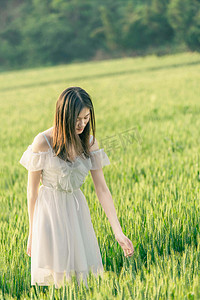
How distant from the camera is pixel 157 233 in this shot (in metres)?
2.38

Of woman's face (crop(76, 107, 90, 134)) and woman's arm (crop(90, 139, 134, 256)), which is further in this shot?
woman's arm (crop(90, 139, 134, 256))

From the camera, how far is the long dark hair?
66.7 inches

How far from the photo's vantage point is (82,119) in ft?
5.71

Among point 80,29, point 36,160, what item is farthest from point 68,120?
point 80,29

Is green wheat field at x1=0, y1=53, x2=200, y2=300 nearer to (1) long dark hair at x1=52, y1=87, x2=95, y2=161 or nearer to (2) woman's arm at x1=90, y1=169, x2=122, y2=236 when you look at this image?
(2) woman's arm at x1=90, y1=169, x2=122, y2=236

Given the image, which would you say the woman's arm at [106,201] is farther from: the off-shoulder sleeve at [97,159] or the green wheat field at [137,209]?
the green wheat field at [137,209]

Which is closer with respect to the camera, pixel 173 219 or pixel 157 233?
pixel 157 233

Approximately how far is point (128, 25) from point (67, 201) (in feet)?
138

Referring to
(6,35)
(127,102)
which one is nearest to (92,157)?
(127,102)

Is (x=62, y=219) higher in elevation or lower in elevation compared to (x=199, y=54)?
lower

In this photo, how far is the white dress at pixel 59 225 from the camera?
1764 mm

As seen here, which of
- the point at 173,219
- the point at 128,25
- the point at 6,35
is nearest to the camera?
the point at 173,219

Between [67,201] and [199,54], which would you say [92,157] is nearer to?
[67,201]

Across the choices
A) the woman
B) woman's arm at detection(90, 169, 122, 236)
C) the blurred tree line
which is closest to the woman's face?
the woman
